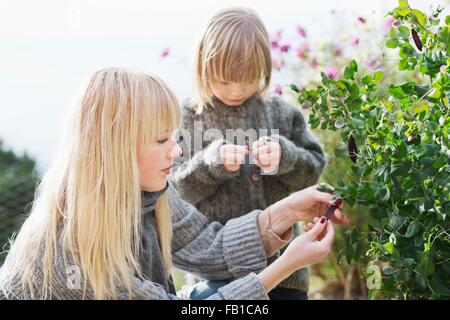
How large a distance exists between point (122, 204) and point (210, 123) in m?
0.66

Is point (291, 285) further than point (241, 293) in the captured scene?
Yes

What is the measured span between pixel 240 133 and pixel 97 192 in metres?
0.75

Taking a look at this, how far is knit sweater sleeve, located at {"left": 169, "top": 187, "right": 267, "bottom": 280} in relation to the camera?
189cm

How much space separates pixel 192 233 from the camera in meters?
1.93

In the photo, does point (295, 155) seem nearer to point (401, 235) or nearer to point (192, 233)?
point (192, 233)

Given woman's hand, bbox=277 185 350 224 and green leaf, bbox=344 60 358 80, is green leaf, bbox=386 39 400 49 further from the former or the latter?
woman's hand, bbox=277 185 350 224

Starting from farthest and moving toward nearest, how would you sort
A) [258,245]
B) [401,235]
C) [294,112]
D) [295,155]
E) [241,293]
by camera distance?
[294,112] < [295,155] < [258,245] < [241,293] < [401,235]

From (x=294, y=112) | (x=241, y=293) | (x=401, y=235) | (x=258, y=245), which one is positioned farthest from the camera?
(x=294, y=112)

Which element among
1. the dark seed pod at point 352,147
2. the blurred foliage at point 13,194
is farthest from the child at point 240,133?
the blurred foliage at point 13,194

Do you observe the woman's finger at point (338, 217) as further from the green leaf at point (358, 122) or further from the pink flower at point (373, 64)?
the pink flower at point (373, 64)

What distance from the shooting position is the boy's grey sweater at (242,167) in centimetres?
218

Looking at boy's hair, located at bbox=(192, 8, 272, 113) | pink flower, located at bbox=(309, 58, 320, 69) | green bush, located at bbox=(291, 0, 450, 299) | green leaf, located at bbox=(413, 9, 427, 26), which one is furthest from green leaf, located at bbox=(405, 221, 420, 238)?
pink flower, located at bbox=(309, 58, 320, 69)

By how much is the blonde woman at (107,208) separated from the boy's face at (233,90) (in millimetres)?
457

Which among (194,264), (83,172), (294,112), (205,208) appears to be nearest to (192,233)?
(194,264)
